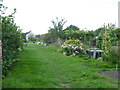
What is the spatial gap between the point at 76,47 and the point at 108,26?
9.40ft

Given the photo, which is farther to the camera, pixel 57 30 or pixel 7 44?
pixel 57 30

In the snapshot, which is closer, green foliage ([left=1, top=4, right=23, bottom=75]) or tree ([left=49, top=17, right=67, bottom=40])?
green foliage ([left=1, top=4, right=23, bottom=75])

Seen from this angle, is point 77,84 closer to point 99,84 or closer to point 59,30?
point 99,84

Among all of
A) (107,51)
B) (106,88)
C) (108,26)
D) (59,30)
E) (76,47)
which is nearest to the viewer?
(106,88)

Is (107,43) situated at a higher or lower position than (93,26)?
lower

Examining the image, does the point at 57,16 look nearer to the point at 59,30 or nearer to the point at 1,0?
the point at 59,30

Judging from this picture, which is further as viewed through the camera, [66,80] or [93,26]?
[93,26]

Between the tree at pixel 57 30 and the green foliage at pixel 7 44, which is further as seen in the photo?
the tree at pixel 57 30

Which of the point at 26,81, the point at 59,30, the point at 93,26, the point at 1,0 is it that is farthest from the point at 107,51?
the point at 93,26

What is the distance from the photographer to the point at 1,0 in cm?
345

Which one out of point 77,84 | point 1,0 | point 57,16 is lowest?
point 77,84

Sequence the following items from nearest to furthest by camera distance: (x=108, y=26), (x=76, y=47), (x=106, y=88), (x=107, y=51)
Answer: (x=106, y=88), (x=107, y=51), (x=108, y=26), (x=76, y=47)

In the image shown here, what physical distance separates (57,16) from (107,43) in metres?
15.7

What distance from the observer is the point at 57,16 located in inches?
938
